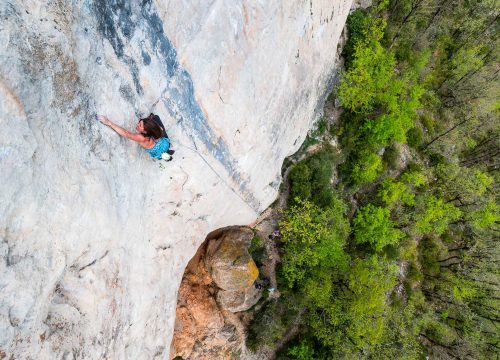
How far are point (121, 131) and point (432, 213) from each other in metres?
16.2

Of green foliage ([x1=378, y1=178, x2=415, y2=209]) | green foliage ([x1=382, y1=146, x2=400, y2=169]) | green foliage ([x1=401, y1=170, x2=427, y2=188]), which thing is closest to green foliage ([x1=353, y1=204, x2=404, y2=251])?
green foliage ([x1=378, y1=178, x2=415, y2=209])

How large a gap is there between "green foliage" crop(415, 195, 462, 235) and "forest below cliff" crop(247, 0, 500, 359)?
0.24 feet

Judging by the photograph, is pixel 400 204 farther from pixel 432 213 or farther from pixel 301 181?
pixel 301 181

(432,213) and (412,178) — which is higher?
(412,178)

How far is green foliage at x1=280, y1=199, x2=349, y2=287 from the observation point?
44.8 ft

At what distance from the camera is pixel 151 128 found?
6.79 metres

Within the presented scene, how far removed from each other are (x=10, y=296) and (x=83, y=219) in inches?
64.4

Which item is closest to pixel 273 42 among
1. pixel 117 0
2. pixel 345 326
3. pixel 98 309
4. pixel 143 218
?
pixel 117 0

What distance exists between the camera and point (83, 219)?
588 cm

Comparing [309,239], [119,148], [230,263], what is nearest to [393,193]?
[309,239]

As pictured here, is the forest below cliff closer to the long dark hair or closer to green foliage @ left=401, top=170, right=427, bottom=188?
green foliage @ left=401, top=170, right=427, bottom=188

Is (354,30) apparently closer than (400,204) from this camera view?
Yes

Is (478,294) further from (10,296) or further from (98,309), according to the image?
(10,296)

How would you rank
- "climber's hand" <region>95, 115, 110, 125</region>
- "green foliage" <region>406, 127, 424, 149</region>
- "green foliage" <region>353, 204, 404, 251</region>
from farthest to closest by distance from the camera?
"green foliage" <region>406, 127, 424, 149</region> → "green foliage" <region>353, 204, 404, 251</region> → "climber's hand" <region>95, 115, 110, 125</region>
